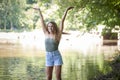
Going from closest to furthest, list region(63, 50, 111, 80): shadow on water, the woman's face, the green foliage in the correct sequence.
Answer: the woman's face → region(63, 50, 111, 80): shadow on water → the green foliage

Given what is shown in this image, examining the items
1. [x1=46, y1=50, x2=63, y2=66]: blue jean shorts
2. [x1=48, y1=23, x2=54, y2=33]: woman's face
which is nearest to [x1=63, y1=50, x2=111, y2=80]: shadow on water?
[x1=46, y1=50, x2=63, y2=66]: blue jean shorts

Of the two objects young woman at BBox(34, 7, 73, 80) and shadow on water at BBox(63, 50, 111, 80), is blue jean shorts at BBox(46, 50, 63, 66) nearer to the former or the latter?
young woman at BBox(34, 7, 73, 80)

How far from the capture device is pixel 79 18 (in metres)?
16.2

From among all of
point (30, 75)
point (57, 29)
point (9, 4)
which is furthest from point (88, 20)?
point (9, 4)

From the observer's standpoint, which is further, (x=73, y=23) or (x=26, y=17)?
(x=26, y=17)

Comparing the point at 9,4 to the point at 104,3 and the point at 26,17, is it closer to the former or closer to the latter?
the point at 26,17

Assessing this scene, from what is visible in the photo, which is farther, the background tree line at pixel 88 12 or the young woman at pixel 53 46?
the background tree line at pixel 88 12

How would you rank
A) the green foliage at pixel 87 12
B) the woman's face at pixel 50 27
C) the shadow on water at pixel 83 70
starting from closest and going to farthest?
the woman's face at pixel 50 27, the shadow on water at pixel 83 70, the green foliage at pixel 87 12

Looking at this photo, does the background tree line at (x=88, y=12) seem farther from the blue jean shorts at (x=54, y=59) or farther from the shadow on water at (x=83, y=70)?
the blue jean shorts at (x=54, y=59)

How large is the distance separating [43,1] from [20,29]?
220 ft

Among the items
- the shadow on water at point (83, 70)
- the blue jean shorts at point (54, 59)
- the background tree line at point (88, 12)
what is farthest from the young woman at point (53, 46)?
the shadow on water at point (83, 70)

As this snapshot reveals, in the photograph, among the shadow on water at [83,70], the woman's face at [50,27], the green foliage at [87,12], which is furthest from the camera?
the green foliage at [87,12]

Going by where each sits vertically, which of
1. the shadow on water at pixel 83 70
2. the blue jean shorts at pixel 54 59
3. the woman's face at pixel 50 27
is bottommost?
the shadow on water at pixel 83 70

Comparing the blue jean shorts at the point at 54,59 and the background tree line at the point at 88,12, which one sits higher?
the background tree line at the point at 88,12
